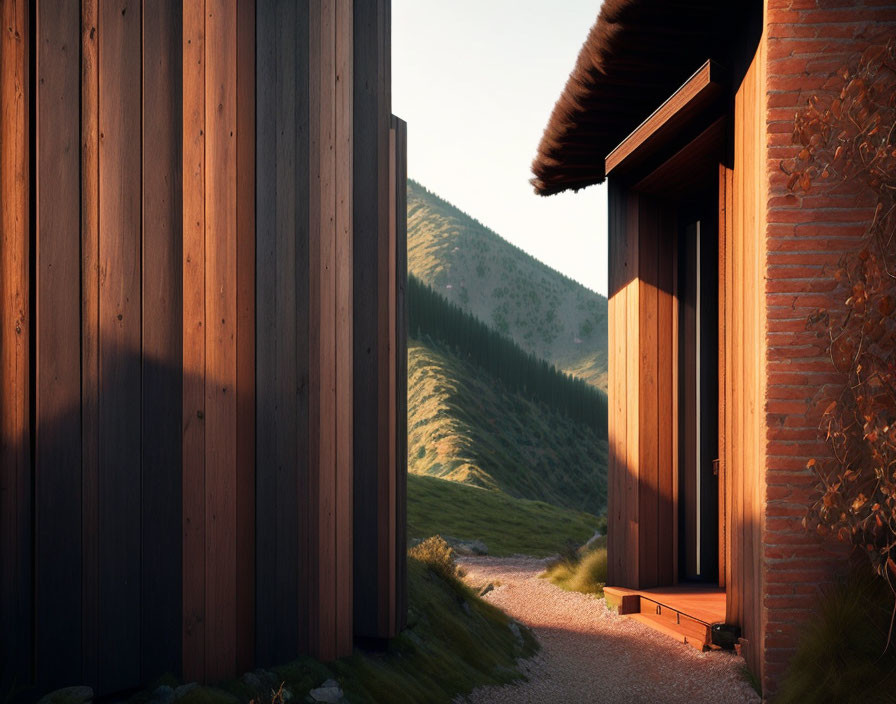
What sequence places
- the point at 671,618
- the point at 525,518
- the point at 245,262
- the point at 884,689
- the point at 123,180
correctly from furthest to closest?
the point at 525,518 → the point at 671,618 → the point at 245,262 → the point at 884,689 → the point at 123,180

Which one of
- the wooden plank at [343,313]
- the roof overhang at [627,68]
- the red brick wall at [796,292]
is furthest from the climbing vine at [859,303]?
the wooden plank at [343,313]

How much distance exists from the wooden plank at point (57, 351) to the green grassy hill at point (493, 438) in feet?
85.3

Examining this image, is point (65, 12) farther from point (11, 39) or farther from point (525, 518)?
point (525, 518)

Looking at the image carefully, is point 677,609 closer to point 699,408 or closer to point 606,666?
point 606,666

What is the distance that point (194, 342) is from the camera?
142 inches

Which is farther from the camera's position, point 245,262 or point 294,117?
point 294,117

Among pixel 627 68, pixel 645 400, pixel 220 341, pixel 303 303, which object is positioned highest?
pixel 627 68

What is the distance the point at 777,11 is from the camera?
4410 mm

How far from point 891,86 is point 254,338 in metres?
3.16

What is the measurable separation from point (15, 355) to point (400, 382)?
110 inches

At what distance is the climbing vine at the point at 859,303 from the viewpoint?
12.9 ft

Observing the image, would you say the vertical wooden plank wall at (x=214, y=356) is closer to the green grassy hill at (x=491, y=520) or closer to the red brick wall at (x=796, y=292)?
the red brick wall at (x=796, y=292)

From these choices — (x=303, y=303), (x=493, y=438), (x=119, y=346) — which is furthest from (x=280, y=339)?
(x=493, y=438)

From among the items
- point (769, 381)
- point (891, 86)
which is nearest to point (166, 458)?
point (769, 381)
